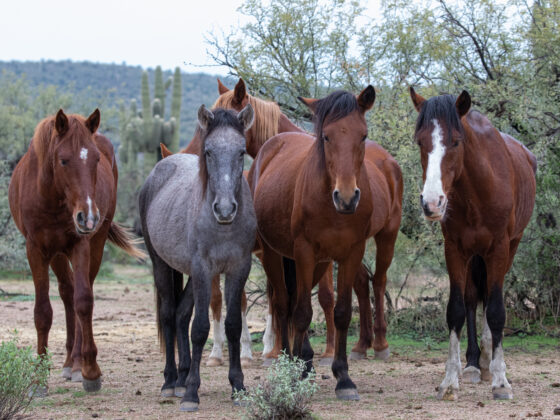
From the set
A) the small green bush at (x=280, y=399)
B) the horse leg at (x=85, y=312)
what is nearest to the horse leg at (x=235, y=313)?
the small green bush at (x=280, y=399)

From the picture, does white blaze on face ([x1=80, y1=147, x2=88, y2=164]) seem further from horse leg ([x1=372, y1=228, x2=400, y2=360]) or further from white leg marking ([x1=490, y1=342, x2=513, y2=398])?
white leg marking ([x1=490, y1=342, x2=513, y2=398])

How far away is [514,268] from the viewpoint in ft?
27.8

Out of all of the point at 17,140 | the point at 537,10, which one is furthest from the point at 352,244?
the point at 17,140

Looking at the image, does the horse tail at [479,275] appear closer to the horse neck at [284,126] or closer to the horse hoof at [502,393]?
the horse hoof at [502,393]

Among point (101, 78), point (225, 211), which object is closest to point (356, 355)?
point (225, 211)

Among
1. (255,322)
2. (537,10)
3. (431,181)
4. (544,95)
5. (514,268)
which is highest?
(537,10)

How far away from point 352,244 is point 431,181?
2.57 ft

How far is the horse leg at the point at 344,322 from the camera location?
545 cm

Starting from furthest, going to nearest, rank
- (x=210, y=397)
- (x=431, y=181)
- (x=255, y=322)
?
(x=255, y=322), (x=210, y=397), (x=431, y=181)

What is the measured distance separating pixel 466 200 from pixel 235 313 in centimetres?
206

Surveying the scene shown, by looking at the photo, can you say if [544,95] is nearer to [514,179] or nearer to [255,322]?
[514,179]

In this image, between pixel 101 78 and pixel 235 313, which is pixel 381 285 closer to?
pixel 235 313

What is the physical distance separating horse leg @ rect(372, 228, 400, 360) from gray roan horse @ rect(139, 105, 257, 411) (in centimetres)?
264

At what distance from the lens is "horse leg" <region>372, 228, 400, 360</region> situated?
306 inches
